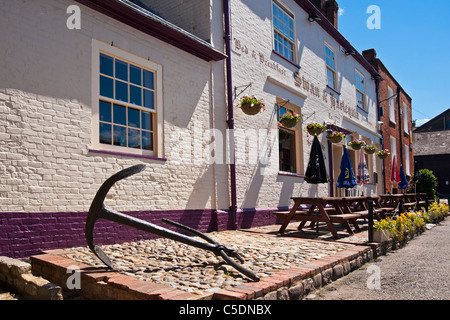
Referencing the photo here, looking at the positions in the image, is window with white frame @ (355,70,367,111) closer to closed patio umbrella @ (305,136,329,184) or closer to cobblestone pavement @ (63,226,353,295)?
closed patio umbrella @ (305,136,329,184)

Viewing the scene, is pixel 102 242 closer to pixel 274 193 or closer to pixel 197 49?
pixel 197 49

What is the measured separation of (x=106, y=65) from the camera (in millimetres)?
6113

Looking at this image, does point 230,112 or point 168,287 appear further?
point 230,112

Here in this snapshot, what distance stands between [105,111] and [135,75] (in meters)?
0.98

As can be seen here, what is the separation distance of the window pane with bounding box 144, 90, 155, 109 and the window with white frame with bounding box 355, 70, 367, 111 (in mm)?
12107

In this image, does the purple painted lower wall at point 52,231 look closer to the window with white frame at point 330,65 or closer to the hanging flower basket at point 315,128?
the hanging flower basket at point 315,128

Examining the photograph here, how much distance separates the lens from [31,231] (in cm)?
481

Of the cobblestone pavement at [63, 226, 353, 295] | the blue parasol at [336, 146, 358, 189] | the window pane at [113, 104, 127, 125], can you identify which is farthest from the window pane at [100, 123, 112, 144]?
the blue parasol at [336, 146, 358, 189]

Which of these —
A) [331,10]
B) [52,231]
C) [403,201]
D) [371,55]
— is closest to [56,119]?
[52,231]

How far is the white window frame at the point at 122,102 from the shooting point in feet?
18.9

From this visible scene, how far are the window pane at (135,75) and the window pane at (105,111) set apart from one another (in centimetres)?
72

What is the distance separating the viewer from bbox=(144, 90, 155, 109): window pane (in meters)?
6.71

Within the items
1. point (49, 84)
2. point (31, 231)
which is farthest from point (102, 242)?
point (49, 84)

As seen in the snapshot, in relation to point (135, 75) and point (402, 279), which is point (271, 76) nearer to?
point (135, 75)
